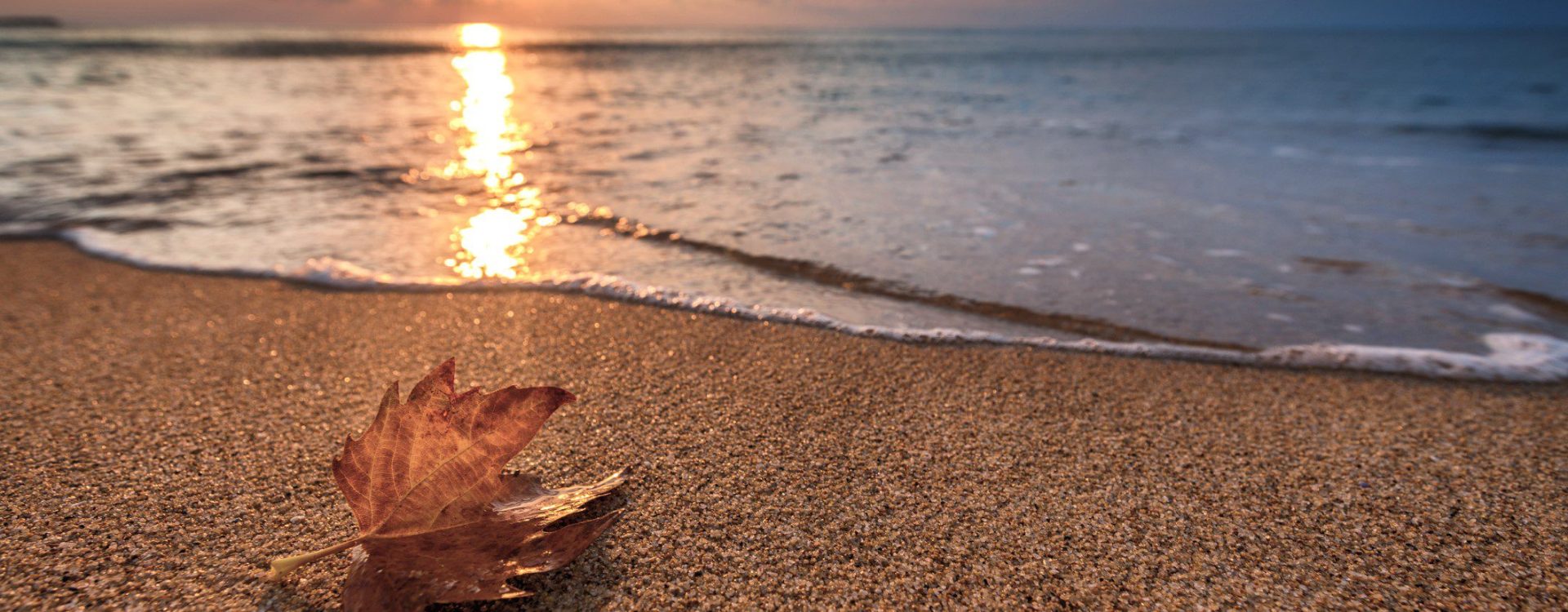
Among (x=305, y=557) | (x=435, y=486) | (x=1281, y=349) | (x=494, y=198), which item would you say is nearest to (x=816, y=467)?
(x=435, y=486)

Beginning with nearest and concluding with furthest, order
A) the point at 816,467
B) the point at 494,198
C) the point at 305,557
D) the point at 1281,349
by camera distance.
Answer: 1. the point at 305,557
2. the point at 816,467
3. the point at 1281,349
4. the point at 494,198

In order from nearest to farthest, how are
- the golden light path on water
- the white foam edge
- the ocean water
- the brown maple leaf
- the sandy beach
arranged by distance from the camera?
the brown maple leaf, the sandy beach, the white foam edge, the ocean water, the golden light path on water

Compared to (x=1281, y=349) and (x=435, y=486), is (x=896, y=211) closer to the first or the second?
(x=1281, y=349)

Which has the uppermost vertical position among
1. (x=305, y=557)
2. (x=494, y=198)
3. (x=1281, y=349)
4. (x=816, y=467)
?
(x=494, y=198)

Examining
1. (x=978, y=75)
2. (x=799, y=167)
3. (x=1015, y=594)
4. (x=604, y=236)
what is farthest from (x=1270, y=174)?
(x=978, y=75)

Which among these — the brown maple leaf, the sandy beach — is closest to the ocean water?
the sandy beach

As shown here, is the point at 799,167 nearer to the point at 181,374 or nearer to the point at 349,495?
the point at 181,374

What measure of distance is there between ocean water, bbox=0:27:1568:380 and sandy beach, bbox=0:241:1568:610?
0.45m

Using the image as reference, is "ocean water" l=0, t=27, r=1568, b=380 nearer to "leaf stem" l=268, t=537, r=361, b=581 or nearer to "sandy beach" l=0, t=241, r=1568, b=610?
"sandy beach" l=0, t=241, r=1568, b=610

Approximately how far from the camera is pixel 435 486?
47.9 inches

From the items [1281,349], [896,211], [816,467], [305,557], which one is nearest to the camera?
[305,557]

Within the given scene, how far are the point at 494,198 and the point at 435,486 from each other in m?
4.08

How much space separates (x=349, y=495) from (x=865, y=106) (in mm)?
11003

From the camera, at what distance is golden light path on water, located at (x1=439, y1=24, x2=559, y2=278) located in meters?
3.57
